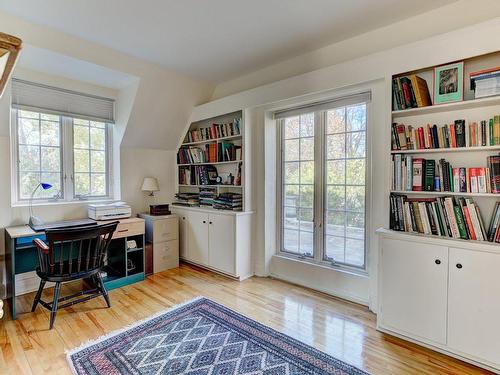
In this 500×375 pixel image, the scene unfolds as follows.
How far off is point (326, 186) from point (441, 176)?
1112 millimetres

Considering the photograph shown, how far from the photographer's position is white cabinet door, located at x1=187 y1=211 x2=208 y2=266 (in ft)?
11.8

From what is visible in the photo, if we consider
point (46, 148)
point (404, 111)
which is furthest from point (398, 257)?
point (46, 148)

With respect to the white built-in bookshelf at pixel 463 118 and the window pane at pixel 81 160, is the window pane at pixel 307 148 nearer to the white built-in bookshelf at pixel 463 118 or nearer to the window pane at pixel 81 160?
the white built-in bookshelf at pixel 463 118

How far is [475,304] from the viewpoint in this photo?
1.78 metres

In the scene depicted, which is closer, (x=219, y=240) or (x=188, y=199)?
(x=219, y=240)

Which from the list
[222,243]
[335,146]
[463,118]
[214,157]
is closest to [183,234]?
[222,243]

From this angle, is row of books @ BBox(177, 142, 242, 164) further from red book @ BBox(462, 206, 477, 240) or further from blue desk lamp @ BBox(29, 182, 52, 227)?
red book @ BBox(462, 206, 477, 240)

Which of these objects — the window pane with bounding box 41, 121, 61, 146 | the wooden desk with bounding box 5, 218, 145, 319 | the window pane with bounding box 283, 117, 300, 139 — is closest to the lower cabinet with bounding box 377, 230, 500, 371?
the window pane with bounding box 283, 117, 300, 139

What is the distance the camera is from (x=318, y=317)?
7.92 ft

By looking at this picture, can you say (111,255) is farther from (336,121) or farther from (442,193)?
(442,193)

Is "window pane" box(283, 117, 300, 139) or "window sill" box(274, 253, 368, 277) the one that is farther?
"window pane" box(283, 117, 300, 139)

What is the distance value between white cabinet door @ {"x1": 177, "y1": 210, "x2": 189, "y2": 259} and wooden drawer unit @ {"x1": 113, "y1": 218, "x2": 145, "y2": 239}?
65 centimetres

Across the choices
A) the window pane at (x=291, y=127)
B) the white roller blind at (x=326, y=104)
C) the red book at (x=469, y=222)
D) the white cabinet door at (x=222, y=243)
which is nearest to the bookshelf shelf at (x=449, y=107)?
the white roller blind at (x=326, y=104)

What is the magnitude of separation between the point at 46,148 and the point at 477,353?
442cm
